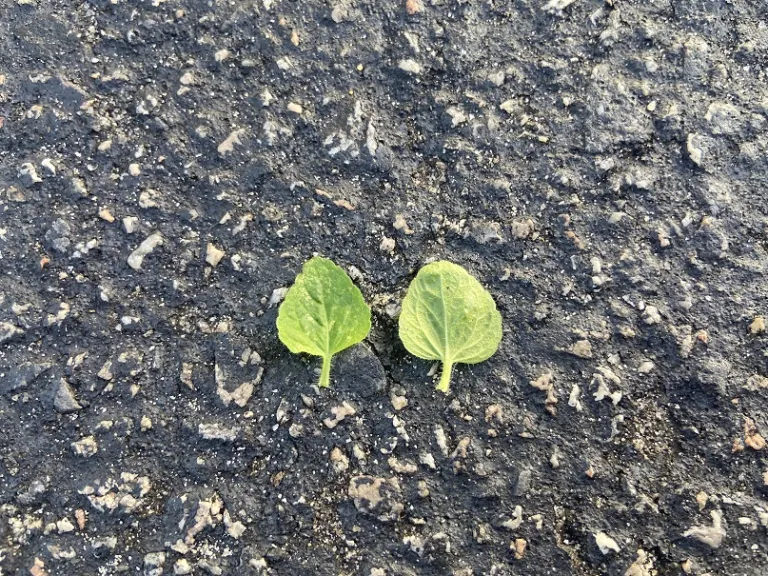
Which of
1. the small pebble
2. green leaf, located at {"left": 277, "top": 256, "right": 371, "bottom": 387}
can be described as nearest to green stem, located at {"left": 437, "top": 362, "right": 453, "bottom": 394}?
green leaf, located at {"left": 277, "top": 256, "right": 371, "bottom": 387}

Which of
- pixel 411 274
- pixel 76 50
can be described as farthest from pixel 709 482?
pixel 76 50

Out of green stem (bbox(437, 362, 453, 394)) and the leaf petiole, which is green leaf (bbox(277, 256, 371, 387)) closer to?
the leaf petiole

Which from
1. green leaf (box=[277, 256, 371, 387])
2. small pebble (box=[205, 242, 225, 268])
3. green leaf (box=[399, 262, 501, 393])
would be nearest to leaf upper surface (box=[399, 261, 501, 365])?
green leaf (box=[399, 262, 501, 393])

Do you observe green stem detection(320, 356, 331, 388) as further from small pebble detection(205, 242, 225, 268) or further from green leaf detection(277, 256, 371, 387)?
small pebble detection(205, 242, 225, 268)

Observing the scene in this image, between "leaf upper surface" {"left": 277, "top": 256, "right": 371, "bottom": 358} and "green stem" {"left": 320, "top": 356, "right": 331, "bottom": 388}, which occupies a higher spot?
"leaf upper surface" {"left": 277, "top": 256, "right": 371, "bottom": 358}

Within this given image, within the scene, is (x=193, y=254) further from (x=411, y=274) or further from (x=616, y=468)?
(x=616, y=468)

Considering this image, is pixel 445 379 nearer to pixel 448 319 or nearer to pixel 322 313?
pixel 448 319

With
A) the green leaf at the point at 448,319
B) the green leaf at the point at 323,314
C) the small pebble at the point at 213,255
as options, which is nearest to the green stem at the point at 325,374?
the green leaf at the point at 323,314

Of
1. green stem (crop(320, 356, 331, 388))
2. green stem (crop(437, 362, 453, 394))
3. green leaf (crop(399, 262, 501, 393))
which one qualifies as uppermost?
green leaf (crop(399, 262, 501, 393))
